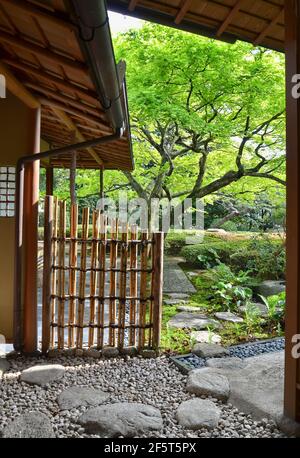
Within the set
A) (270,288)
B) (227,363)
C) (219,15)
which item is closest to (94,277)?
(227,363)

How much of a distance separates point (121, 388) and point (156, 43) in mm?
7744

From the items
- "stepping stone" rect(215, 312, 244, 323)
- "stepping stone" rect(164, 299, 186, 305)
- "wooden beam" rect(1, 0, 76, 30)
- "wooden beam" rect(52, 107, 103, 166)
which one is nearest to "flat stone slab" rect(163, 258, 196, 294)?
"stepping stone" rect(164, 299, 186, 305)

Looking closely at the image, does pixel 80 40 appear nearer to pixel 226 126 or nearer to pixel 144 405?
pixel 144 405

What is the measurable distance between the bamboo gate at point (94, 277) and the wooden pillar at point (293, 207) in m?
1.63

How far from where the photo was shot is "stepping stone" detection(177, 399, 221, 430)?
8.31 ft

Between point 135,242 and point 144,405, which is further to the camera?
point 135,242

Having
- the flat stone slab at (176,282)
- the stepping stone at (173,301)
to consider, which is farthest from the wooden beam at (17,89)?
the flat stone slab at (176,282)

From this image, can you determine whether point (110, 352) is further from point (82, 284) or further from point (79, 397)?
point (79, 397)

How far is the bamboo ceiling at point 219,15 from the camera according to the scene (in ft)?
9.78

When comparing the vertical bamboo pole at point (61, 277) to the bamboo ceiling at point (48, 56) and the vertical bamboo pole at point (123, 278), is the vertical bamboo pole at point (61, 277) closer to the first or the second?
the vertical bamboo pole at point (123, 278)

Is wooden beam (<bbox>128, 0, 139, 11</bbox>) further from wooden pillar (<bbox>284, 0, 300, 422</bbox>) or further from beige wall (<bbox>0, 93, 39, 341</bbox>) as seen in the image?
beige wall (<bbox>0, 93, 39, 341</bbox>)

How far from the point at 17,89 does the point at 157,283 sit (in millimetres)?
2378

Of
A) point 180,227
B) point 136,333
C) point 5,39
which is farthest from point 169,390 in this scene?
point 180,227

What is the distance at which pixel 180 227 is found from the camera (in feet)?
44.3
